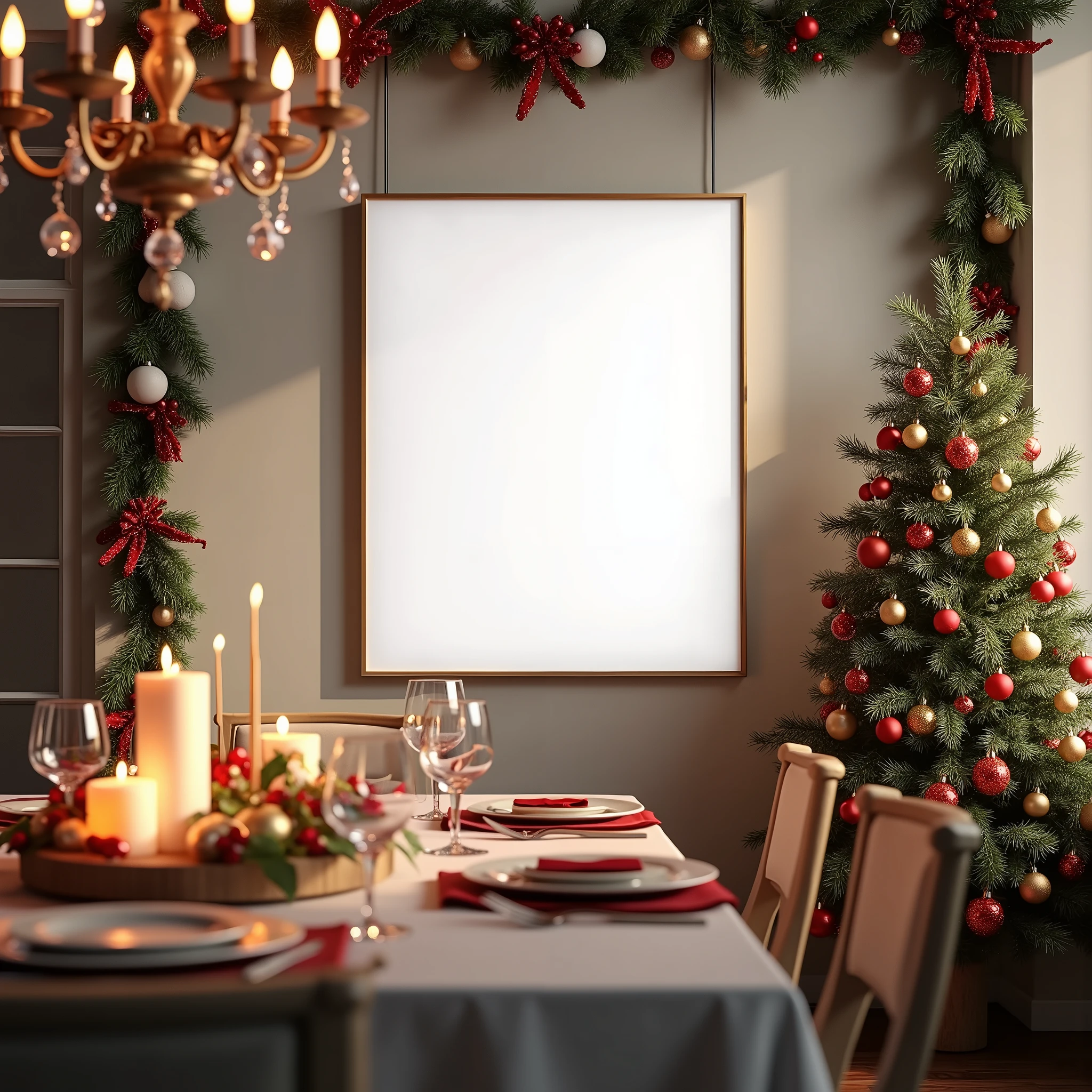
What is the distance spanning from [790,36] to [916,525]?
57.0 inches

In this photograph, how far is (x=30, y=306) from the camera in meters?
3.49

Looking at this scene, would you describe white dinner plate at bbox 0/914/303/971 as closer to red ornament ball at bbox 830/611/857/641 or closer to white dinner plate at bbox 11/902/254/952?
white dinner plate at bbox 11/902/254/952

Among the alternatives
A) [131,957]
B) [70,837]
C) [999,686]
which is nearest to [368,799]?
[131,957]

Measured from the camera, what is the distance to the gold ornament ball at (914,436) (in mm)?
2893

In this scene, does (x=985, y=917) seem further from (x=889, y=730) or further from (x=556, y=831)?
(x=556, y=831)

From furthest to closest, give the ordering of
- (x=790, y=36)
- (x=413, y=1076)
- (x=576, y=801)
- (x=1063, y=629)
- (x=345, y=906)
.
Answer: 1. (x=790, y=36)
2. (x=1063, y=629)
3. (x=576, y=801)
4. (x=345, y=906)
5. (x=413, y=1076)

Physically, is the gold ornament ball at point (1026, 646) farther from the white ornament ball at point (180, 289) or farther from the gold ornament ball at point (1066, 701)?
the white ornament ball at point (180, 289)

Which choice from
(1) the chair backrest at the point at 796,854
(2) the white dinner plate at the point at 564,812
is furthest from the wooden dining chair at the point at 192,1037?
(2) the white dinner plate at the point at 564,812

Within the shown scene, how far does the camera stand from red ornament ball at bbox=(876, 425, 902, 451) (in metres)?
2.97

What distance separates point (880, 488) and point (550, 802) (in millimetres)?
1369

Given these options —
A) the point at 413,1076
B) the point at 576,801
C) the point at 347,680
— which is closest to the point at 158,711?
the point at 413,1076

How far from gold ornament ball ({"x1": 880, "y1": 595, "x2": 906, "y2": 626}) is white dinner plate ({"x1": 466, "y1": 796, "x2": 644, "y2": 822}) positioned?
1.04 m

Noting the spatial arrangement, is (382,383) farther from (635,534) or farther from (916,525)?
(916,525)

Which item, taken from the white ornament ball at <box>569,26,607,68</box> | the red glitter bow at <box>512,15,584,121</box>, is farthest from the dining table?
the white ornament ball at <box>569,26,607,68</box>
